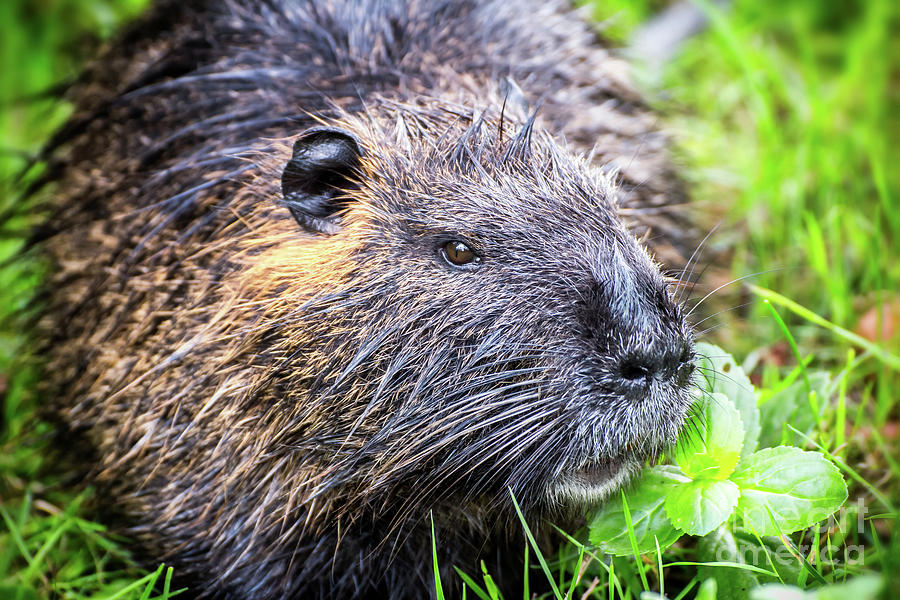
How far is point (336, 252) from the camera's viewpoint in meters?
2.60

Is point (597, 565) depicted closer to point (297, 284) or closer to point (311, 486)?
point (311, 486)

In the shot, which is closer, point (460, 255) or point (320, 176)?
point (460, 255)

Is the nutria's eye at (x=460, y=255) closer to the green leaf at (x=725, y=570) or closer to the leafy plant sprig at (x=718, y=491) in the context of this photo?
the leafy plant sprig at (x=718, y=491)

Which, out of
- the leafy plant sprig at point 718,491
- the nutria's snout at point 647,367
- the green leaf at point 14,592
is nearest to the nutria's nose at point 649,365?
the nutria's snout at point 647,367

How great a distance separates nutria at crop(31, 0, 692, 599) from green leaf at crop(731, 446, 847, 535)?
0.31m

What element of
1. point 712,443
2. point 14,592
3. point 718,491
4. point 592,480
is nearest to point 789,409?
point 712,443

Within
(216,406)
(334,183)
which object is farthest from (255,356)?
(334,183)

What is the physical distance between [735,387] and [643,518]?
1.65 feet

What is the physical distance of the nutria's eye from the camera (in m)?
2.50

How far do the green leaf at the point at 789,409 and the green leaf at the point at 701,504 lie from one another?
0.60 meters

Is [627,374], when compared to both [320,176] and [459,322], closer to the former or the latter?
[459,322]

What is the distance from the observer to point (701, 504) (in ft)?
7.90

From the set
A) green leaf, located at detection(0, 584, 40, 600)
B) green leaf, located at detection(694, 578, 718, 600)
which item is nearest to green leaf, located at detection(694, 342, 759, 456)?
green leaf, located at detection(694, 578, 718, 600)

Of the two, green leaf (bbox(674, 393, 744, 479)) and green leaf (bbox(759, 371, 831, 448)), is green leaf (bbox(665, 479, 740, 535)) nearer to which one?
green leaf (bbox(674, 393, 744, 479))
